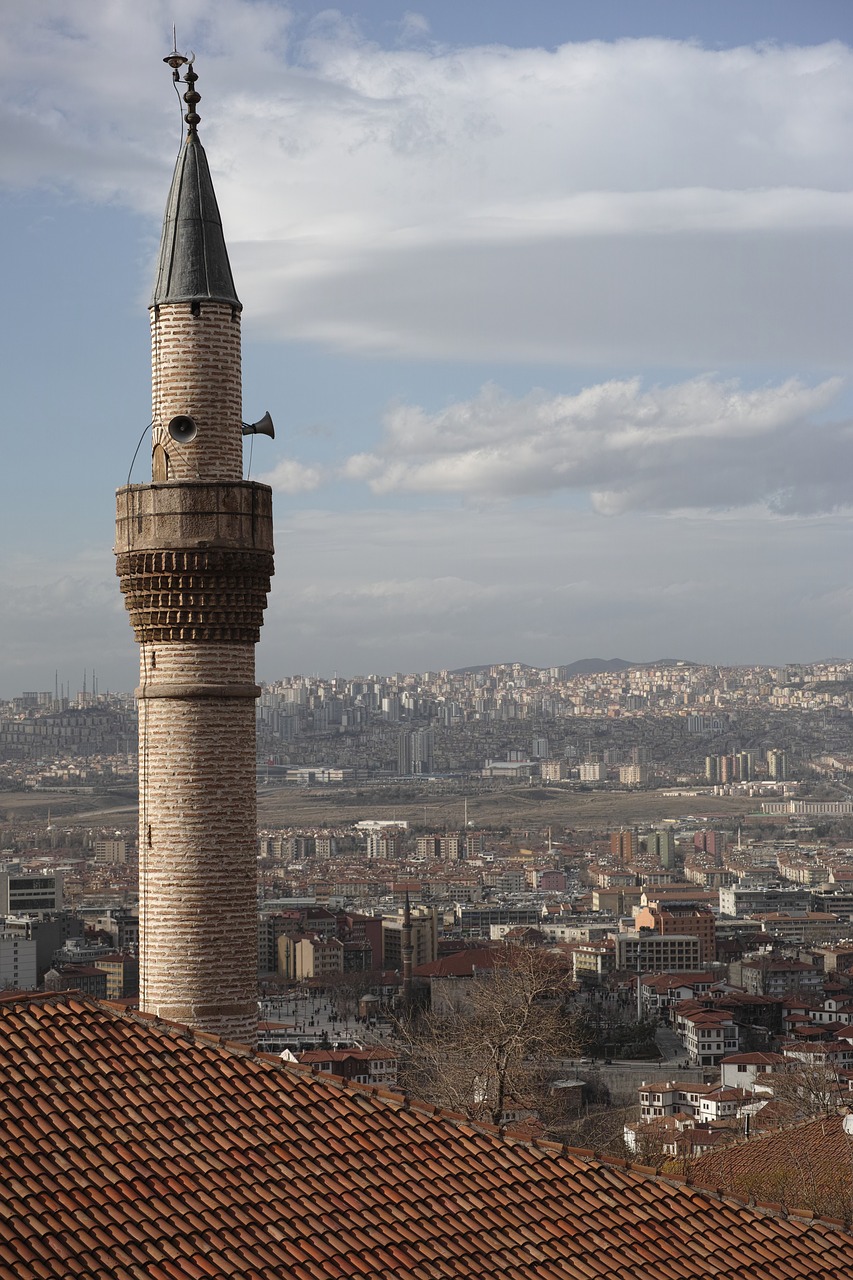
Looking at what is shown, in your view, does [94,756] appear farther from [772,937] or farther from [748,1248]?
[748,1248]

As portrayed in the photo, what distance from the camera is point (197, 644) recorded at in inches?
322

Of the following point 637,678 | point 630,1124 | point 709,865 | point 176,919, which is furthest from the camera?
point 637,678

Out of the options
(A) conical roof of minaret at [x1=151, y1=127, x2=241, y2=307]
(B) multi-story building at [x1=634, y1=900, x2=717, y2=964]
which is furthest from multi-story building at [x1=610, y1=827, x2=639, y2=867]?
(A) conical roof of minaret at [x1=151, y1=127, x2=241, y2=307]

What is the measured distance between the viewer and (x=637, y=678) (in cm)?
19938

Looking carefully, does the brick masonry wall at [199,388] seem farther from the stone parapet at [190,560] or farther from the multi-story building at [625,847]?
the multi-story building at [625,847]

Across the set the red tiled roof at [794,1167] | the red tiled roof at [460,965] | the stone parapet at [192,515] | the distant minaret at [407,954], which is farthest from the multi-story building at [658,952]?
the stone parapet at [192,515]

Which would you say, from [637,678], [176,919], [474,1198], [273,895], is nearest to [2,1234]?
[474,1198]

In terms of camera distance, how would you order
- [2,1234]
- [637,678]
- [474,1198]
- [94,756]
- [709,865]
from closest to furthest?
[2,1234]
[474,1198]
[709,865]
[94,756]
[637,678]

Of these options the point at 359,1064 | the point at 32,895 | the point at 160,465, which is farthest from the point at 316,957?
the point at 160,465

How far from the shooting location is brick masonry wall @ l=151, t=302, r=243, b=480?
820 cm

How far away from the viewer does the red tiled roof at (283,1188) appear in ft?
16.5

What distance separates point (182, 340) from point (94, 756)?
12466 cm

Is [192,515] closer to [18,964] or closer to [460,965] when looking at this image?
[460,965]

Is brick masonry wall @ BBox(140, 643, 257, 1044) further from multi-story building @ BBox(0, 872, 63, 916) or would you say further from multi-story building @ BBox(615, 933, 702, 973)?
multi-story building @ BBox(0, 872, 63, 916)
